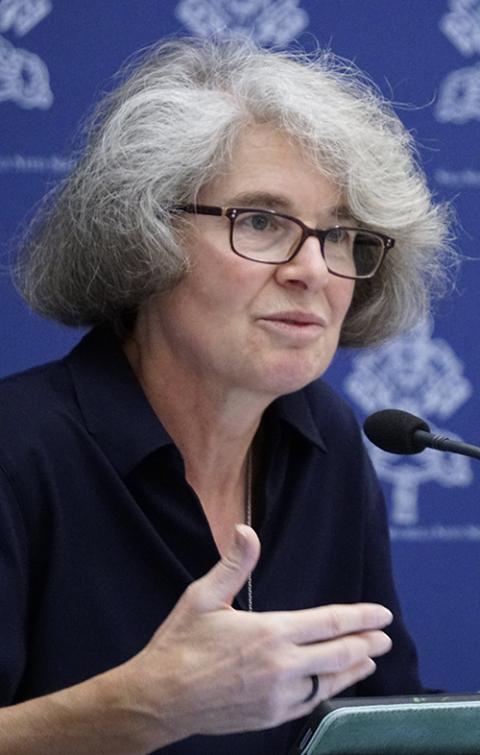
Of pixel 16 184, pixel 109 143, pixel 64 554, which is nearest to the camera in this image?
pixel 64 554

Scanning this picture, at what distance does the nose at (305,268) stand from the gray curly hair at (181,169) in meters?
0.09

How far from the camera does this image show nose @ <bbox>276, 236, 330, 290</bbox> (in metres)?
1.48

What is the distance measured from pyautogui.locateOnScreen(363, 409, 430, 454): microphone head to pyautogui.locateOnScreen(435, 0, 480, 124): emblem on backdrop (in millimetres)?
968

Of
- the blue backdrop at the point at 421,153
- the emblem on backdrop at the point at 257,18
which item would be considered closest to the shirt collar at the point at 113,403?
the blue backdrop at the point at 421,153

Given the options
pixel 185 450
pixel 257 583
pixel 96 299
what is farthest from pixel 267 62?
pixel 257 583

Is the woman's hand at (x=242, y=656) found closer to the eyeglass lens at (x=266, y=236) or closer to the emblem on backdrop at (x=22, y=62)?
the eyeglass lens at (x=266, y=236)

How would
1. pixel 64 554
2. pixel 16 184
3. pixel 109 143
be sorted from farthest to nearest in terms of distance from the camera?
pixel 16 184 < pixel 109 143 < pixel 64 554

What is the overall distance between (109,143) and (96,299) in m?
0.18

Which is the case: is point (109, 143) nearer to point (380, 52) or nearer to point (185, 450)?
point (185, 450)

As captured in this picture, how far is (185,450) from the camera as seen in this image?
1.58m

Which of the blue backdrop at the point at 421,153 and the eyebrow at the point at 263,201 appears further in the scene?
the blue backdrop at the point at 421,153

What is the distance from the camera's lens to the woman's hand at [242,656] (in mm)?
1124

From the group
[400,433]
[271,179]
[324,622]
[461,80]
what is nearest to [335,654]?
[324,622]

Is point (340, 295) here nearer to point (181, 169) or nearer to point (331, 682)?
point (181, 169)
